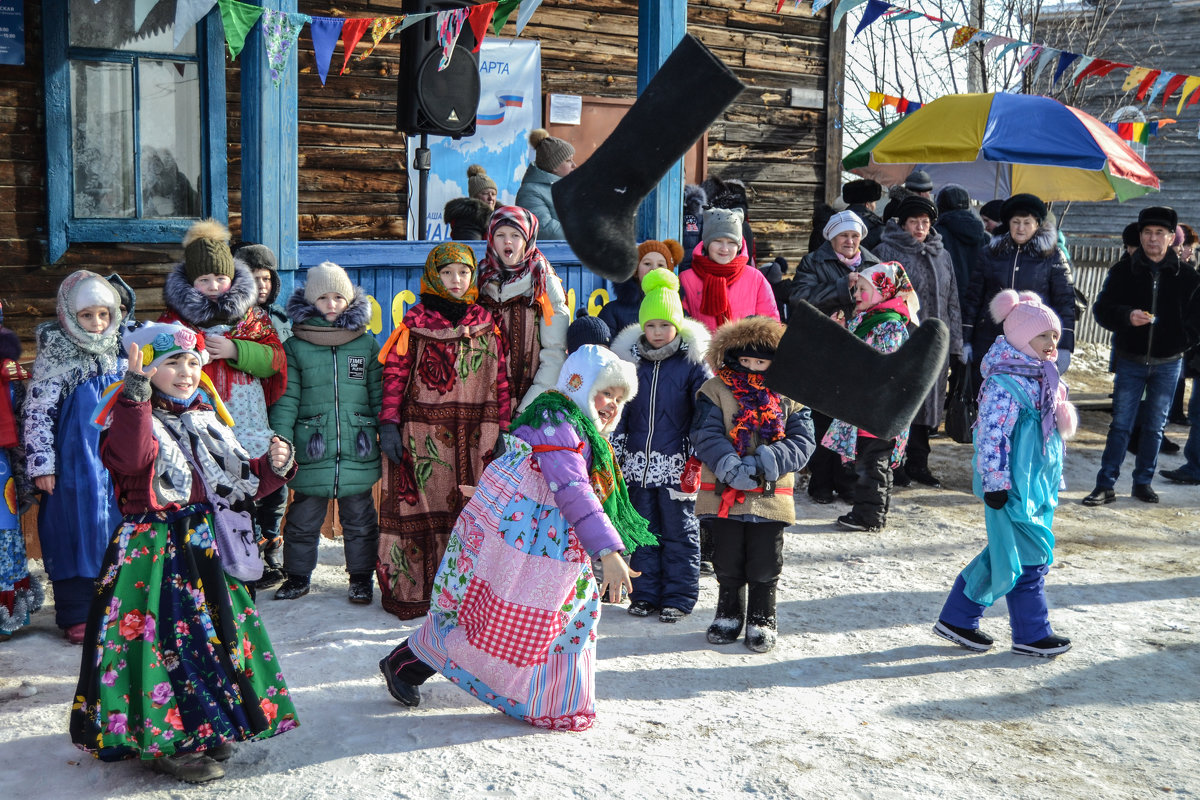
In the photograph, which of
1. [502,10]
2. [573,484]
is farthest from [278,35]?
[573,484]

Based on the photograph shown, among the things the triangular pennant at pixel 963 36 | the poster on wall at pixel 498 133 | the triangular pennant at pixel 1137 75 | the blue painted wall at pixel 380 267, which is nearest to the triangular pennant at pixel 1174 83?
the triangular pennant at pixel 1137 75

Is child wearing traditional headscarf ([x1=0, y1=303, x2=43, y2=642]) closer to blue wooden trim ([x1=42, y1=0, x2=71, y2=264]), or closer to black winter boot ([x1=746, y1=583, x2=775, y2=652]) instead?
blue wooden trim ([x1=42, y1=0, x2=71, y2=264])

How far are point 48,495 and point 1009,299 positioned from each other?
437 cm

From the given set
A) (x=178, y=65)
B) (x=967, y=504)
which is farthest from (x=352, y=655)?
(x=967, y=504)

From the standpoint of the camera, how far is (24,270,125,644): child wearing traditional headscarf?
16.1 ft

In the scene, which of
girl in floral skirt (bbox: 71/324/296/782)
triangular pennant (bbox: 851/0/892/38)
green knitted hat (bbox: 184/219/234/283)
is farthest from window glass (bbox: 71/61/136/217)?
triangular pennant (bbox: 851/0/892/38)

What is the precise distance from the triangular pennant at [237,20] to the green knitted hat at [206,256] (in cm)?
105

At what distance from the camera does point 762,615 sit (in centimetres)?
524

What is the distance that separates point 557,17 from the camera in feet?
33.1

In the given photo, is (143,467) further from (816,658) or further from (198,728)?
(816,658)

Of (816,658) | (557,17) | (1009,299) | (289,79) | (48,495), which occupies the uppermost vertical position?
(557,17)

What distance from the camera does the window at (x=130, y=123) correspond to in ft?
21.9

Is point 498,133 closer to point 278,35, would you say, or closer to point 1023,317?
point 278,35

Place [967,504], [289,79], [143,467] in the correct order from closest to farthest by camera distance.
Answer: [143,467]
[289,79]
[967,504]
